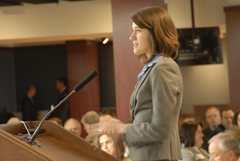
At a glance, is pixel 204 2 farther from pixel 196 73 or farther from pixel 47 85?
pixel 47 85

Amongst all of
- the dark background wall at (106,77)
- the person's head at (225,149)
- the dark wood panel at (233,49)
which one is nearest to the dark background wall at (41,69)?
the dark background wall at (106,77)

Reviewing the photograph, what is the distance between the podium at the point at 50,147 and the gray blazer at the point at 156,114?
0.64ft

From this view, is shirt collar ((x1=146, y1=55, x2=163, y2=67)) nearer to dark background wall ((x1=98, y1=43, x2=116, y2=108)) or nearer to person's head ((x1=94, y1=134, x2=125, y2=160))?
person's head ((x1=94, y1=134, x2=125, y2=160))

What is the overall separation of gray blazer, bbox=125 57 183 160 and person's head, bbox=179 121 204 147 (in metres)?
2.62

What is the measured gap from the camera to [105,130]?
4.56ft

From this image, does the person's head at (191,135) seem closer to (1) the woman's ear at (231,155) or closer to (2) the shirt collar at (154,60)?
(1) the woman's ear at (231,155)

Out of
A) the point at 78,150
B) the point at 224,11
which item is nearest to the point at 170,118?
the point at 78,150

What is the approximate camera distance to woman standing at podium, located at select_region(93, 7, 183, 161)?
1.33 meters

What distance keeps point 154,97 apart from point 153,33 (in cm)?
24

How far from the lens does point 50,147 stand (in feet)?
5.08

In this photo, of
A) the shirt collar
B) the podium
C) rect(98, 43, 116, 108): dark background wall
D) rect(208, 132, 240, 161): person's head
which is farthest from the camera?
rect(98, 43, 116, 108): dark background wall

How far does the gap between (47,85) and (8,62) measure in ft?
3.91

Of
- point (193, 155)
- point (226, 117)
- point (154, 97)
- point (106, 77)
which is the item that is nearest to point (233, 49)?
point (226, 117)

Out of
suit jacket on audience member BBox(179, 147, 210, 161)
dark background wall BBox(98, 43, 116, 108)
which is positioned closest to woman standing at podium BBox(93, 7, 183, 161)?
suit jacket on audience member BBox(179, 147, 210, 161)
